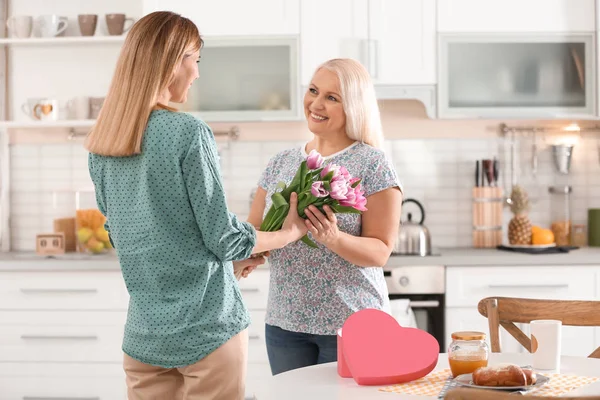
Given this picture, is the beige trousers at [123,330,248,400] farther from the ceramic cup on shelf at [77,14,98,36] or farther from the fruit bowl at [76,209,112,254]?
the ceramic cup on shelf at [77,14,98,36]

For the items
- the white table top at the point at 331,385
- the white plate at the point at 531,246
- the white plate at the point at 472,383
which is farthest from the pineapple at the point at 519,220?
the white plate at the point at 472,383

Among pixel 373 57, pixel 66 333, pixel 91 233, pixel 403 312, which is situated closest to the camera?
pixel 403 312

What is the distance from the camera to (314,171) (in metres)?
2.15

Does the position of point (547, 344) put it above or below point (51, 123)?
below

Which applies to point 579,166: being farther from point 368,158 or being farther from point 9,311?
point 9,311

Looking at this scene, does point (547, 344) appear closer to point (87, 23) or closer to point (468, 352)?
point (468, 352)

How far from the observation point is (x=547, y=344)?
6.11ft

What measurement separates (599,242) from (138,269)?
3064 millimetres

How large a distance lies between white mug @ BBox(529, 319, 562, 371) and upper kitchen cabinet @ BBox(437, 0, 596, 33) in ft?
8.05

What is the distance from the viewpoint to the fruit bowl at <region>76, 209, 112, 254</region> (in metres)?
4.14

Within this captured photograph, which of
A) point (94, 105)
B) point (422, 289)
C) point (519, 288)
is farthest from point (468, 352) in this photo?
point (94, 105)

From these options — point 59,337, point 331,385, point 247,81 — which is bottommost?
point 59,337

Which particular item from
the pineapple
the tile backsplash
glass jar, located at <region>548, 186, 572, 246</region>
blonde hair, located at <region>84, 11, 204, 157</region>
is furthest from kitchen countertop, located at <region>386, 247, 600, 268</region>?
blonde hair, located at <region>84, 11, 204, 157</region>

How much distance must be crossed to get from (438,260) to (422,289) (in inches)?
5.8
